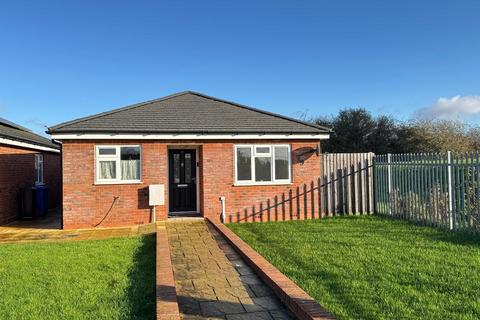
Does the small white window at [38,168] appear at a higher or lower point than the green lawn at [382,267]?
higher

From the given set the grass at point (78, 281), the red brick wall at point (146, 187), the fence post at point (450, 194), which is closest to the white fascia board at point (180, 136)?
the red brick wall at point (146, 187)

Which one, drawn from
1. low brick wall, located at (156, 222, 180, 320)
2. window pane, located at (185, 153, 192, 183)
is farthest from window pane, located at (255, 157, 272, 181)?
low brick wall, located at (156, 222, 180, 320)

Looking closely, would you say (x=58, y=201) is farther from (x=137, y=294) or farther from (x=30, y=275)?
(x=137, y=294)

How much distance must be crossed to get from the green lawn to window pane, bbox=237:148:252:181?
2.97m

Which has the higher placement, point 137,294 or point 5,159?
point 5,159

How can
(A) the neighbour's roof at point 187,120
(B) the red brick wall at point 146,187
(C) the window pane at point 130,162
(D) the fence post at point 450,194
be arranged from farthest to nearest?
(C) the window pane at point 130,162
(A) the neighbour's roof at point 187,120
(B) the red brick wall at point 146,187
(D) the fence post at point 450,194

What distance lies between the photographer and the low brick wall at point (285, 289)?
163 inches

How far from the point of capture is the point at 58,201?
20.5m

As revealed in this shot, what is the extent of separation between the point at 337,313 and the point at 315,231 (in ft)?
18.0

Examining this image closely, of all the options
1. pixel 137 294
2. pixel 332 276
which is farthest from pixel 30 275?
pixel 332 276

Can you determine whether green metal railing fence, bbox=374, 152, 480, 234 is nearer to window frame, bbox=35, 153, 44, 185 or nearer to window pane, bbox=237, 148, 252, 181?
window pane, bbox=237, 148, 252, 181

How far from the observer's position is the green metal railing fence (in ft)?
28.7

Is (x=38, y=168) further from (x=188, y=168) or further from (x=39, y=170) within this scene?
(x=188, y=168)

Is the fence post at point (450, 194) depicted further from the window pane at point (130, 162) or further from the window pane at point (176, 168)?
the window pane at point (130, 162)
